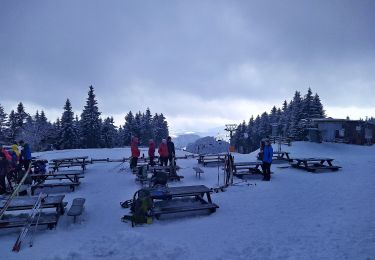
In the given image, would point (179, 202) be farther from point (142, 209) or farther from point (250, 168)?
point (250, 168)

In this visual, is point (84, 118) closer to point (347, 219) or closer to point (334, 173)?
point (334, 173)

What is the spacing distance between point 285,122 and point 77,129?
53613 millimetres

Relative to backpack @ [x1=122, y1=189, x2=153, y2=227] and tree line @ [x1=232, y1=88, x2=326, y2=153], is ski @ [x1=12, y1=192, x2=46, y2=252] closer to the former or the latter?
backpack @ [x1=122, y1=189, x2=153, y2=227]

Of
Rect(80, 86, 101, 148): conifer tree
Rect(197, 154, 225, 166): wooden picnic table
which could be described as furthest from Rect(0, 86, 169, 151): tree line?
Rect(197, 154, 225, 166): wooden picnic table

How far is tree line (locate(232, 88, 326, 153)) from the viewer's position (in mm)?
54719

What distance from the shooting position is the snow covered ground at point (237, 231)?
6727 millimetres

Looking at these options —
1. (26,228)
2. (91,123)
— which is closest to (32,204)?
(26,228)

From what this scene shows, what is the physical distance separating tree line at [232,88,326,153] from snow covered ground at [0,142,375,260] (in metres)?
34.8

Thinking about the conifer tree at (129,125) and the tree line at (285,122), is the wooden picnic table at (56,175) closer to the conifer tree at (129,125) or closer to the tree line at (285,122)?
the tree line at (285,122)

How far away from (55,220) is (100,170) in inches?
461

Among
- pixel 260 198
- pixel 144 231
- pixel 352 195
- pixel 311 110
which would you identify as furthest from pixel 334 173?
pixel 311 110

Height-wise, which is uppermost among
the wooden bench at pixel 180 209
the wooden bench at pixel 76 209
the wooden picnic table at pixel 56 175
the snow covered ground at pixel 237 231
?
the wooden picnic table at pixel 56 175

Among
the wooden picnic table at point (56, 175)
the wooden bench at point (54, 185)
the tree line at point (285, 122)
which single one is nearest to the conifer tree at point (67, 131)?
the tree line at point (285, 122)

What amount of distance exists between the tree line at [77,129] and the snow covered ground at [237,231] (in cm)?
4543
